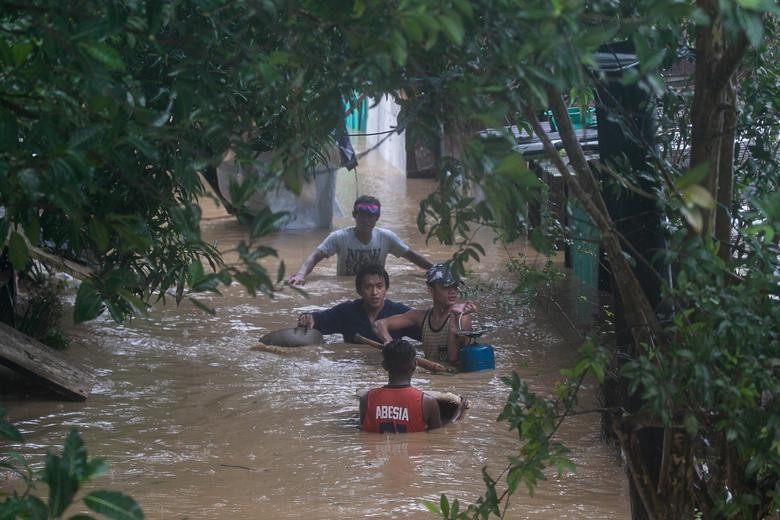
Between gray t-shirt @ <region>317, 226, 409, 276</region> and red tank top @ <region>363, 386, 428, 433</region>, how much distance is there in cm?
369

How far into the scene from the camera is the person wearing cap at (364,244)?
33.9 ft

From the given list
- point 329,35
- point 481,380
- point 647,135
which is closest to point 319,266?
point 481,380

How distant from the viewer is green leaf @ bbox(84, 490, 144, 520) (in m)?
2.10

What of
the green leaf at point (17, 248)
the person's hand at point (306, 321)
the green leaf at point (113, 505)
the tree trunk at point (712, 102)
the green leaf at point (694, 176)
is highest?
the tree trunk at point (712, 102)

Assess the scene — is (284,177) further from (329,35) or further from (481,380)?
(481,380)

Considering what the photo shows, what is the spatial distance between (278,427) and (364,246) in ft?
12.2

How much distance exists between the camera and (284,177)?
7.73 feet

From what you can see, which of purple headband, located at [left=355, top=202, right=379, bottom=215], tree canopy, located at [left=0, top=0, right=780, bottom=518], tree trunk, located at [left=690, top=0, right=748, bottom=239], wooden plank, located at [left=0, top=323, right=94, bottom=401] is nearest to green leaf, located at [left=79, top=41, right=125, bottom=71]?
tree canopy, located at [left=0, top=0, right=780, bottom=518]

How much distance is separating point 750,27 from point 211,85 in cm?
127

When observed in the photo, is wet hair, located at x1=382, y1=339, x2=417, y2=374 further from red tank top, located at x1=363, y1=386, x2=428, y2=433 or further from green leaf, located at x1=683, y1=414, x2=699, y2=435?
green leaf, located at x1=683, y1=414, x2=699, y2=435

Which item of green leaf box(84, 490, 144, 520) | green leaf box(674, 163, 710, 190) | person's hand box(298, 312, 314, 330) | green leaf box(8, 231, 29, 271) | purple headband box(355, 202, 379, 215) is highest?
purple headband box(355, 202, 379, 215)

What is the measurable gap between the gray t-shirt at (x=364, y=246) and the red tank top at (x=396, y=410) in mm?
3687

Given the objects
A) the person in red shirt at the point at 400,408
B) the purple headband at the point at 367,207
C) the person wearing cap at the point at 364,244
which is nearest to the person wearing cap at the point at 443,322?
the person wearing cap at the point at 364,244

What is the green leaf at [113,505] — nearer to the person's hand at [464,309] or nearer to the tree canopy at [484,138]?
the tree canopy at [484,138]
